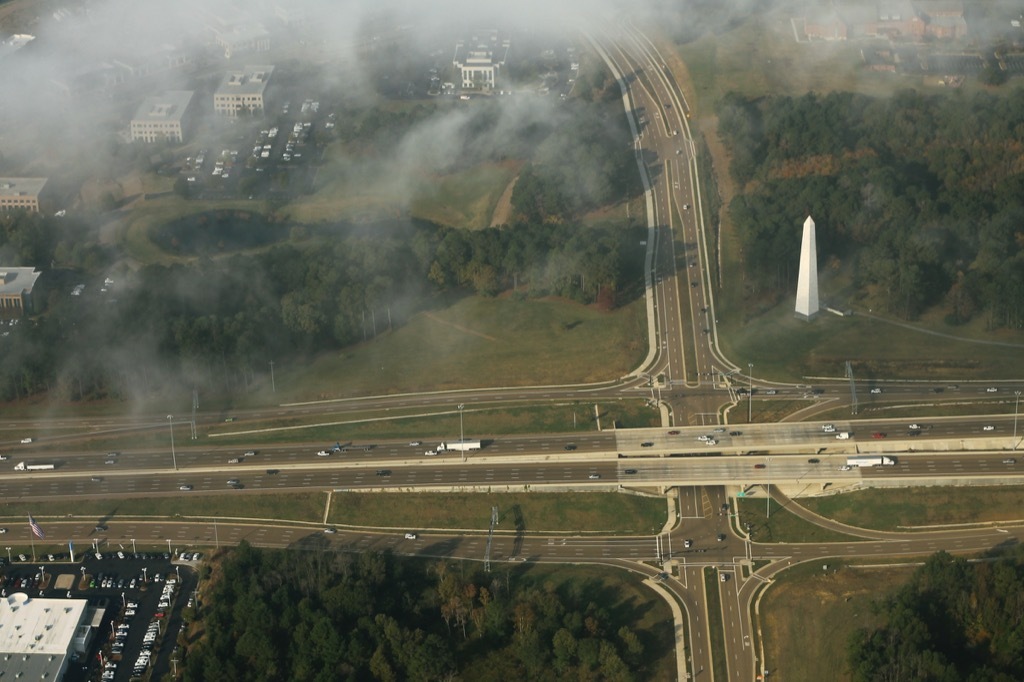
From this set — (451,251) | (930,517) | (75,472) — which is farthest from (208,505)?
(930,517)

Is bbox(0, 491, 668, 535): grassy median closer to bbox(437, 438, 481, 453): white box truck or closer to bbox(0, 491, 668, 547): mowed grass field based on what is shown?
bbox(0, 491, 668, 547): mowed grass field

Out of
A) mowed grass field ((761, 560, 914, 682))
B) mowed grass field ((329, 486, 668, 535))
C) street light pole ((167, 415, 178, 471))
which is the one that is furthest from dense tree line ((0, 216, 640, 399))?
mowed grass field ((761, 560, 914, 682))

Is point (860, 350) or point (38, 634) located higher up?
point (860, 350)

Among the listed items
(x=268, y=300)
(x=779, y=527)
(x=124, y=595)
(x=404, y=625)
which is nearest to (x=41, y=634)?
(x=124, y=595)

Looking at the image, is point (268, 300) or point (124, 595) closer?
point (124, 595)

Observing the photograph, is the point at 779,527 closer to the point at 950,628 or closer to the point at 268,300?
the point at 950,628

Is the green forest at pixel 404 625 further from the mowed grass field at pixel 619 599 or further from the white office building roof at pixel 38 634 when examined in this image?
the white office building roof at pixel 38 634
